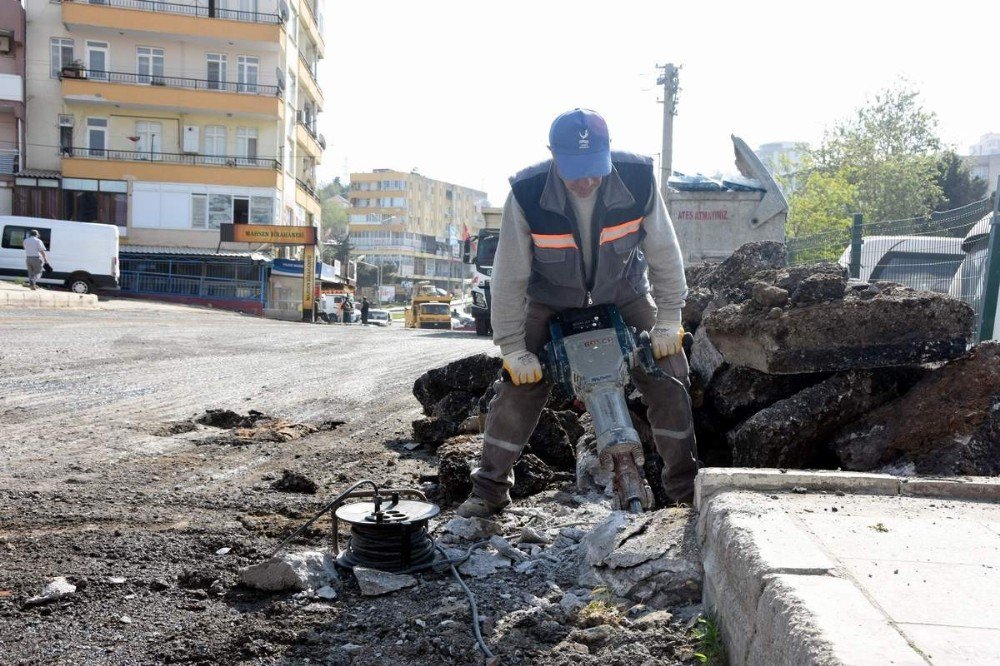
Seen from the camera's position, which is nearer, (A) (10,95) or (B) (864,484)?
(B) (864,484)

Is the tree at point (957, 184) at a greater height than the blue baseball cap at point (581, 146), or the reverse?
the tree at point (957, 184)

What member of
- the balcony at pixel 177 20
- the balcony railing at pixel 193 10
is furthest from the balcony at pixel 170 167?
the balcony railing at pixel 193 10

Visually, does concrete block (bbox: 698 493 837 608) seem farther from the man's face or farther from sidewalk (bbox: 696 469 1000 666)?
the man's face

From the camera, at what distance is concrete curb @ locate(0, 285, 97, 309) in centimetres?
2102

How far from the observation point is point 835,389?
14.5 ft

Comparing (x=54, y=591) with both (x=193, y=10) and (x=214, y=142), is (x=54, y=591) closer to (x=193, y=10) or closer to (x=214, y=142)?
(x=214, y=142)

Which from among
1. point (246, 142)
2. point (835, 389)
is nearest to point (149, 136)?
point (246, 142)

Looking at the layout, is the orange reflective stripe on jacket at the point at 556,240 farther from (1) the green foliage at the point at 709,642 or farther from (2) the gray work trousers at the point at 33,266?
(2) the gray work trousers at the point at 33,266

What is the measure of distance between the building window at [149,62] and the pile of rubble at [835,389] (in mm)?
41415

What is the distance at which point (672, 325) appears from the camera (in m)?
Answer: 4.13

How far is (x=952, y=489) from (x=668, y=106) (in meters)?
27.1

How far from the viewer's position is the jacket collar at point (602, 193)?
3.84m

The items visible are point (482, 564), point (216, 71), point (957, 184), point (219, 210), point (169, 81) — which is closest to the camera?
point (482, 564)

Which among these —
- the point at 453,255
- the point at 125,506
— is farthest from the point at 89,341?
the point at 453,255
